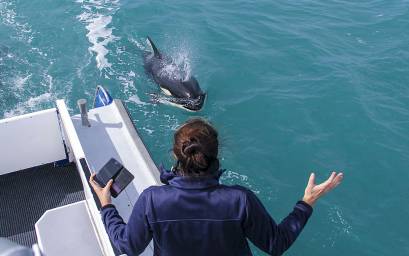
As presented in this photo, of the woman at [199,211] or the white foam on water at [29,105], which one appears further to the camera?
the white foam on water at [29,105]

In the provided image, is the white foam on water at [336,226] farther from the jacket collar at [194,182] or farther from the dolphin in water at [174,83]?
the jacket collar at [194,182]

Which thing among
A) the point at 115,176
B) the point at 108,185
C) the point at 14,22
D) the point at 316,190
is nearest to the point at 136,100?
the point at 14,22

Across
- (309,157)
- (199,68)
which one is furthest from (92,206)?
(199,68)

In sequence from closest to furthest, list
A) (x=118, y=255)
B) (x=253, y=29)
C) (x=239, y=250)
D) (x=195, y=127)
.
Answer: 1. (x=195, y=127)
2. (x=239, y=250)
3. (x=118, y=255)
4. (x=253, y=29)

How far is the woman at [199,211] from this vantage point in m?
3.09

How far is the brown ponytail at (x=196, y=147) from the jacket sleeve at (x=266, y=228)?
0.38 meters

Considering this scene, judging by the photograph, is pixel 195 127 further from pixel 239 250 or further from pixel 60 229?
pixel 60 229

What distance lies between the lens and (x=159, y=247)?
3332 mm

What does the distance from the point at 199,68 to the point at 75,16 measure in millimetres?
5498

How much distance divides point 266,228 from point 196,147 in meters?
0.77

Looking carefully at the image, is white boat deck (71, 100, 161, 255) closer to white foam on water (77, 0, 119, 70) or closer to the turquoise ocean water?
the turquoise ocean water

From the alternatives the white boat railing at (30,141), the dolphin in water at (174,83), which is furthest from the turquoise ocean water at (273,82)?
the white boat railing at (30,141)

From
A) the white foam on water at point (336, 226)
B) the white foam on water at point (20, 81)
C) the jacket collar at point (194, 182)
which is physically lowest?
the white foam on water at point (336, 226)

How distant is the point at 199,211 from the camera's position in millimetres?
3113
